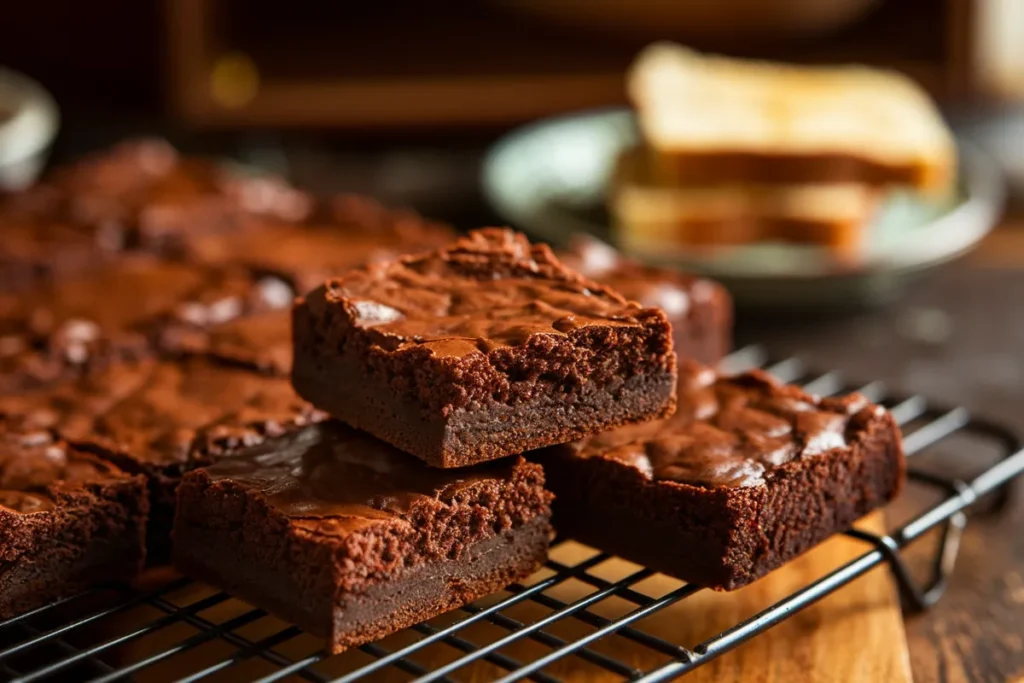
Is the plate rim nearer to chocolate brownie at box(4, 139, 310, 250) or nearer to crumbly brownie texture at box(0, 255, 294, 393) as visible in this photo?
chocolate brownie at box(4, 139, 310, 250)

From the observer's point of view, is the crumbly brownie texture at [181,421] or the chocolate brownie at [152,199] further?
the chocolate brownie at [152,199]

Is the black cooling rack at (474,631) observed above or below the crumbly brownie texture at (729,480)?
below

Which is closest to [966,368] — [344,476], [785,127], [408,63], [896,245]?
[896,245]

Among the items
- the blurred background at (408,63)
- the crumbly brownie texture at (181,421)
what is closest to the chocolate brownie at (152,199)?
the crumbly brownie texture at (181,421)

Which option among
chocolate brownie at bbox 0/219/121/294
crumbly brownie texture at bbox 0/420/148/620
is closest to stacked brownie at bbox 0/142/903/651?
crumbly brownie texture at bbox 0/420/148/620

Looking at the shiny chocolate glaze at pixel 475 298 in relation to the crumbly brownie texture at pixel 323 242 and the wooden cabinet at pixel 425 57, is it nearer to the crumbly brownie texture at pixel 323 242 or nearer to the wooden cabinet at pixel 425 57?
the crumbly brownie texture at pixel 323 242

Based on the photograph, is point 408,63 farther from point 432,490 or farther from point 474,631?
point 432,490
